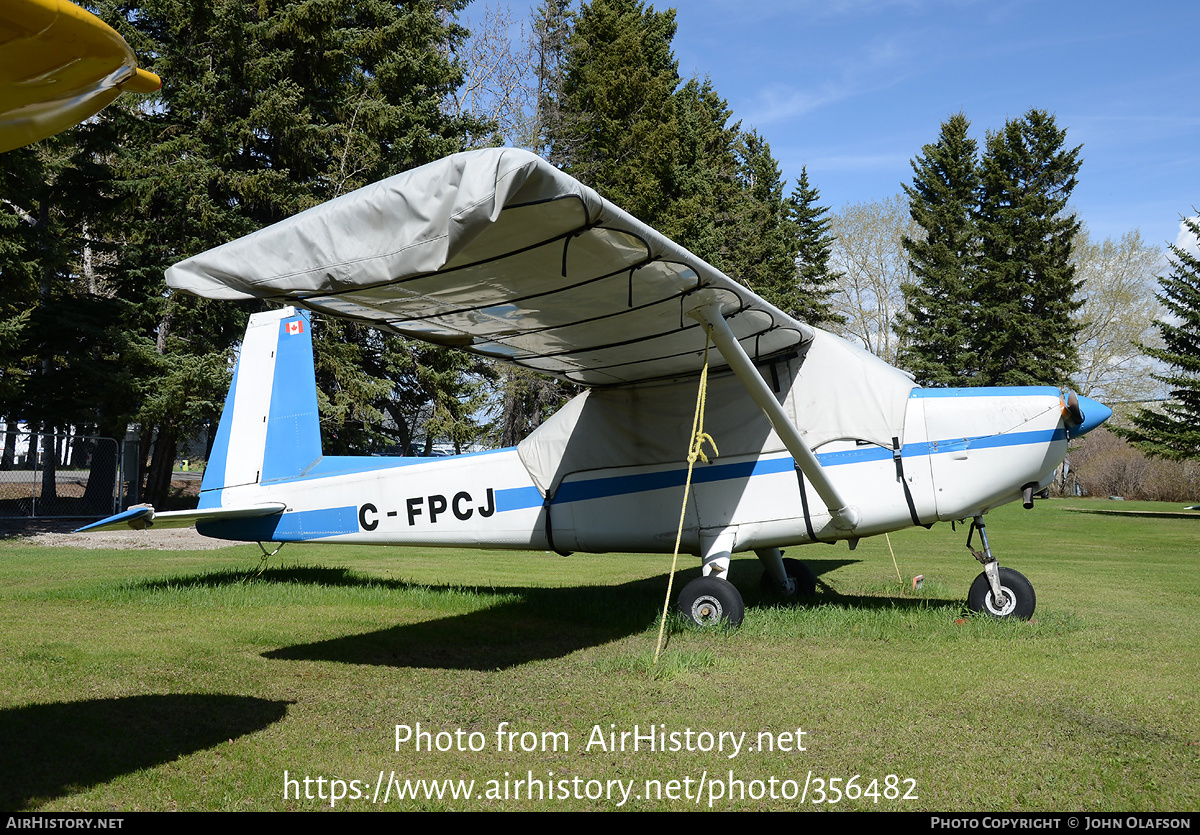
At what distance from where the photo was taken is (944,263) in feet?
146

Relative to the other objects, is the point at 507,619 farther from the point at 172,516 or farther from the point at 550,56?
the point at 550,56

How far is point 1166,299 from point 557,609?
30.4 metres

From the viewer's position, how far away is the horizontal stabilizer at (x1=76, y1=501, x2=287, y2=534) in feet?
19.0

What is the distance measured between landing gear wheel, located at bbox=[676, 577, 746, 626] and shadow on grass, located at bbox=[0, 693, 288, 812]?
10.4 ft

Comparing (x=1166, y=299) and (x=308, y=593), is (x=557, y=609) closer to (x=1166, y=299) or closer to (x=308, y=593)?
(x=308, y=593)

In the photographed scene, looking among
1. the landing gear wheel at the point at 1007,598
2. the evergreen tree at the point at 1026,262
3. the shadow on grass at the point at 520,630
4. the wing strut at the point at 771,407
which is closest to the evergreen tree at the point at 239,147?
the shadow on grass at the point at 520,630

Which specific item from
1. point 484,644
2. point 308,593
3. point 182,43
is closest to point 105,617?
point 308,593

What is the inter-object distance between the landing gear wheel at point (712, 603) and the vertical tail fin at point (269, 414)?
13.8ft

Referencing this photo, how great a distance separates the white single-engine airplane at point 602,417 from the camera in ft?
12.8

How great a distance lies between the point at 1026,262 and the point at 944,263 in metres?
4.39

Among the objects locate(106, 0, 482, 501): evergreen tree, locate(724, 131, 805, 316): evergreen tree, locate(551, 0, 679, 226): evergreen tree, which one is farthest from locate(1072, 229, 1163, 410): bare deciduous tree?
locate(106, 0, 482, 501): evergreen tree

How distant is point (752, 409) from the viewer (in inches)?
270

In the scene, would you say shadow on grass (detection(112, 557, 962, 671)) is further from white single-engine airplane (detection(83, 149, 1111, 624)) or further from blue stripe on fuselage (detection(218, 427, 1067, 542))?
blue stripe on fuselage (detection(218, 427, 1067, 542))

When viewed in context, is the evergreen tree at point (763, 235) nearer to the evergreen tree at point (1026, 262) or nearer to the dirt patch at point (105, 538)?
the evergreen tree at point (1026, 262)
